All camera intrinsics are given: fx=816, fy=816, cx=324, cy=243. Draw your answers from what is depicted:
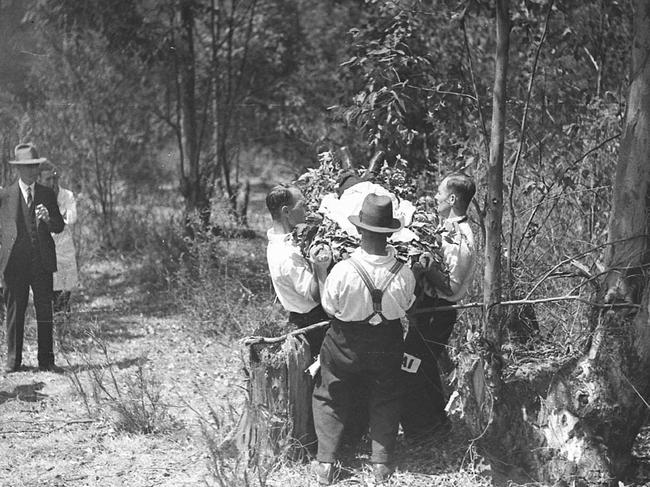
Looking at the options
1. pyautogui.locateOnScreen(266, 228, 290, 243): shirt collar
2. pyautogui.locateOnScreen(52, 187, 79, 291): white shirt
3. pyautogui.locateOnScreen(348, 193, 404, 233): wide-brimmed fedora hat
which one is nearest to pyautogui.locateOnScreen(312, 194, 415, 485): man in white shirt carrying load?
pyautogui.locateOnScreen(348, 193, 404, 233): wide-brimmed fedora hat

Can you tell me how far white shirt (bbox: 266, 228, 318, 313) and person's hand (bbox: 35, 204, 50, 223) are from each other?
3.11 m

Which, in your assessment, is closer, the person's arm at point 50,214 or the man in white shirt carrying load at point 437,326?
the man in white shirt carrying load at point 437,326

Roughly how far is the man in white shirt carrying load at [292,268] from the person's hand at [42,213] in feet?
9.95

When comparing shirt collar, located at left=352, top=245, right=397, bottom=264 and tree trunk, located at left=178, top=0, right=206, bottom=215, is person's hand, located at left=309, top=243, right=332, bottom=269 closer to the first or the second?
shirt collar, located at left=352, top=245, right=397, bottom=264

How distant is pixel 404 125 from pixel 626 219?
2669 mm

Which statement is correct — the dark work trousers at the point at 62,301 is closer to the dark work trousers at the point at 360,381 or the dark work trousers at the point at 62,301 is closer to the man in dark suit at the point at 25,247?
the man in dark suit at the point at 25,247

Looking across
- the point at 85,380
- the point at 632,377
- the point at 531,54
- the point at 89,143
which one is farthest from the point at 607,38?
the point at 89,143

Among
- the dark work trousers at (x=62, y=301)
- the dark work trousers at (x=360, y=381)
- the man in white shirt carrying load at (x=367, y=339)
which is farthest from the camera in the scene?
the dark work trousers at (x=62, y=301)

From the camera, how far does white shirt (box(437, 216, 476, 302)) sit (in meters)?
4.96

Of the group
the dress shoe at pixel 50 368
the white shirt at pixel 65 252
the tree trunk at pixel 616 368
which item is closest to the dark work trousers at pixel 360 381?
the tree trunk at pixel 616 368

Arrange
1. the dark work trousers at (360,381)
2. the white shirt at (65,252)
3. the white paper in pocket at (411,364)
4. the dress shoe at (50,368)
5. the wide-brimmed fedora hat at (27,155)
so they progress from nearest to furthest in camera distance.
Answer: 1. the dark work trousers at (360,381)
2. the white paper in pocket at (411,364)
3. the wide-brimmed fedora hat at (27,155)
4. the dress shoe at (50,368)
5. the white shirt at (65,252)

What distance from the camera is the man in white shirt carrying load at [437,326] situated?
4977mm

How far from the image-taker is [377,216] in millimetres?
4418

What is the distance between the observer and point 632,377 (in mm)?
4332
